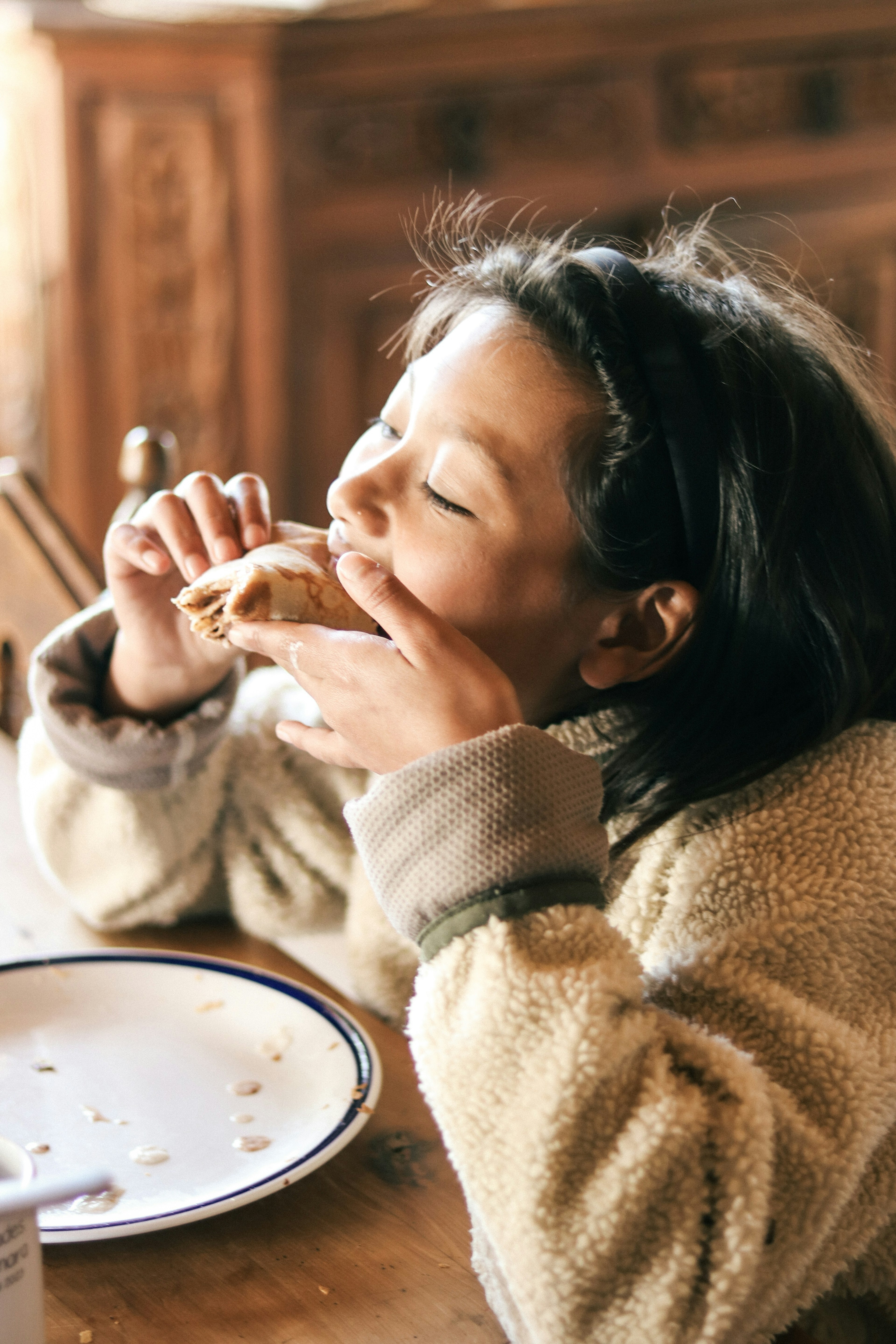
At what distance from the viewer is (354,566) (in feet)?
2.39

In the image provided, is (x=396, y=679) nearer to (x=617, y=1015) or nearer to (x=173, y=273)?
(x=617, y=1015)

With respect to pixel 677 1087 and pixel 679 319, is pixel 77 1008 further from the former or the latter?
pixel 679 319

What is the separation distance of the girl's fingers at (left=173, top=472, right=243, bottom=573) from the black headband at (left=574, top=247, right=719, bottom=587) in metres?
0.36

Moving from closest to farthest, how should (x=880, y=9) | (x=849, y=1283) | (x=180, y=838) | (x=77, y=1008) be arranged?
(x=849, y=1283) → (x=77, y=1008) → (x=180, y=838) → (x=880, y=9)

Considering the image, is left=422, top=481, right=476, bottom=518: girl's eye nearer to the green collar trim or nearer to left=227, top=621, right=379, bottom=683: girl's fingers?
left=227, top=621, right=379, bottom=683: girl's fingers

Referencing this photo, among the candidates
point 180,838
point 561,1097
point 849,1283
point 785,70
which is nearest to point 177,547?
point 180,838

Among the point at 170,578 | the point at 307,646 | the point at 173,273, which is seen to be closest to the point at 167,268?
the point at 173,273

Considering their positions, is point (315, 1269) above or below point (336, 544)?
below

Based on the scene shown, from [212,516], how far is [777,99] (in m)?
2.53

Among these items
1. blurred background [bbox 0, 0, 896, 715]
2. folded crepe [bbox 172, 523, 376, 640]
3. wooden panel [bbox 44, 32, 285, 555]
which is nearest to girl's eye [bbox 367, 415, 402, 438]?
folded crepe [bbox 172, 523, 376, 640]

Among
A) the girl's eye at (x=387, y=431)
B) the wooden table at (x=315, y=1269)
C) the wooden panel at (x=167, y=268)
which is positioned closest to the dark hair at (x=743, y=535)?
the girl's eye at (x=387, y=431)

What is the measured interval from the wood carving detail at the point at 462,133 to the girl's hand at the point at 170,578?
2318 millimetres

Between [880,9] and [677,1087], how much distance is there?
2965 millimetres

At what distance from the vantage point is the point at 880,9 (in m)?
2.84
